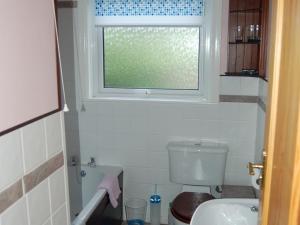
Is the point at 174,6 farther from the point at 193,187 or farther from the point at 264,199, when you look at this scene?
the point at 264,199

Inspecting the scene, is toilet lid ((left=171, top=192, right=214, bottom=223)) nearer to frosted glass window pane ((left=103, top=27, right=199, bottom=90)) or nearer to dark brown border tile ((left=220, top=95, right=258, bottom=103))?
dark brown border tile ((left=220, top=95, right=258, bottom=103))

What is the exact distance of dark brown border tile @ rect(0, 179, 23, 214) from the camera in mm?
893

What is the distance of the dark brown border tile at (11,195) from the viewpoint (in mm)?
893

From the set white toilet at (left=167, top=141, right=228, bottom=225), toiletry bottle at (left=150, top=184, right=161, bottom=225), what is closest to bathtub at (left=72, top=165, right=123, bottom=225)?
toiletry bottle at (left=150, top=184, right=161, bottom=225)

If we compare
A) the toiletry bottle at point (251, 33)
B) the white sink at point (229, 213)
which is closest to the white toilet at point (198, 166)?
the toiletry bottle at point (251, 33)

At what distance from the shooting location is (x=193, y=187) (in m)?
2.85

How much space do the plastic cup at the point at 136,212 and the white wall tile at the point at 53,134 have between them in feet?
6.18

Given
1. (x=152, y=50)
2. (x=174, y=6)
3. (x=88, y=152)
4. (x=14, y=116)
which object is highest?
(x=174, y=6)

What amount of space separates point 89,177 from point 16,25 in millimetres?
2237

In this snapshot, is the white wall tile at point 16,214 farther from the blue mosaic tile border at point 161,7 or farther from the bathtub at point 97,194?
the blue mosaic tile border at point 161,7

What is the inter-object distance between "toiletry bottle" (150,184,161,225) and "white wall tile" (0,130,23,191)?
2.09 metres

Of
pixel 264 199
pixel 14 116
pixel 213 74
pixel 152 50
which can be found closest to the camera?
pixel 14 116

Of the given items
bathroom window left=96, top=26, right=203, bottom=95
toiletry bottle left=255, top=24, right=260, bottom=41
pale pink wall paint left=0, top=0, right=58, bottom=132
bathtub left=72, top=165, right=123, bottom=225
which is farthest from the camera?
bathroom window left=96, top=26, right=203, bottom=95

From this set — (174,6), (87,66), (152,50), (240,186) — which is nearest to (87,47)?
(87,66)
